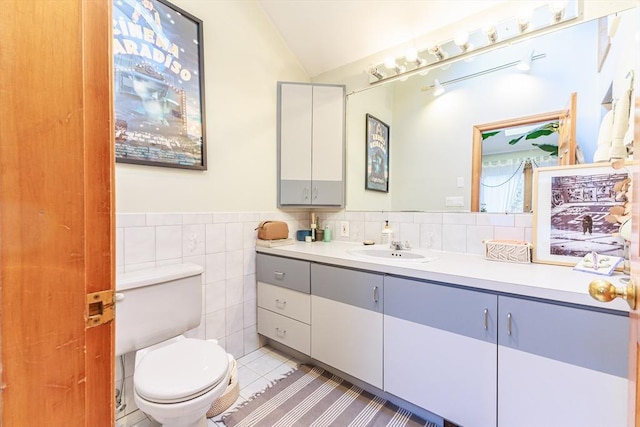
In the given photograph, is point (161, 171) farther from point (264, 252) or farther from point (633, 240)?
point (633, 240)

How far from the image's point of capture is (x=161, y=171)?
1.55 metres

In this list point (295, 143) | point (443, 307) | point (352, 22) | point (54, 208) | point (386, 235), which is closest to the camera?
point (54, 208)

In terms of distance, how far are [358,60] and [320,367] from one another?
93.3 inches

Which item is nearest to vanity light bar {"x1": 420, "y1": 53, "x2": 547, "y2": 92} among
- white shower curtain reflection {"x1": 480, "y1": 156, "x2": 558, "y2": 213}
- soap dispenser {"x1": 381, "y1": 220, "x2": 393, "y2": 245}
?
white shower curtain reflection {"x1": 480, "y1": 156, "x2": 558, "y2": 213}

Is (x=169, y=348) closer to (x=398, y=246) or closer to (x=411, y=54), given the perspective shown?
(x=398, y=246)

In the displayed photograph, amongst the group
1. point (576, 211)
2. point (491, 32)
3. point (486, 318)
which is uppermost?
point (491, 32)

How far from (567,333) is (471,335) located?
32 cm

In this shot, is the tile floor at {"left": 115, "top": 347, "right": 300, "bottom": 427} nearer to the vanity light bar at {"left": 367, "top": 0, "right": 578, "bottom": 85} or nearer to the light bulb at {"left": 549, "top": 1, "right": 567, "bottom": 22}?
the vanity light bar at {"left": 367, "top": 0, "right": 578, "bottom": 85}

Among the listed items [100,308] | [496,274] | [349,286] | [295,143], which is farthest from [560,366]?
[295,143]

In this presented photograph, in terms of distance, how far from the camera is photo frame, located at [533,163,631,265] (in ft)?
4.07

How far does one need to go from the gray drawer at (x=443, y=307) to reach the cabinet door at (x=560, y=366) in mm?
52

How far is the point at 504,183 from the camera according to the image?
64.1 inches

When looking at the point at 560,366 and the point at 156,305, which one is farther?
the point at 156,305

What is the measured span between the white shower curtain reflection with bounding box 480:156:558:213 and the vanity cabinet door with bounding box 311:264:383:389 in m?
0.89
